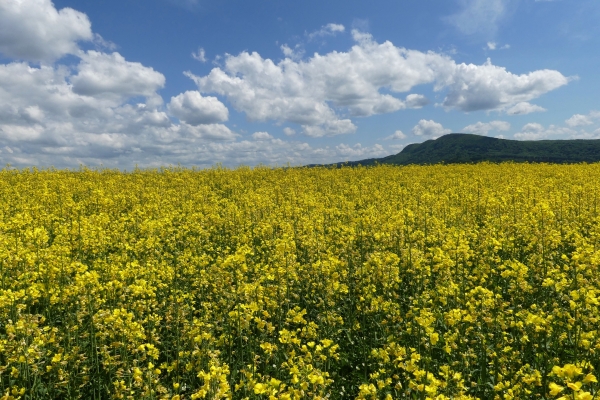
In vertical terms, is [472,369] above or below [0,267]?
below

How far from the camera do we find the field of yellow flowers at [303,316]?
3811mm

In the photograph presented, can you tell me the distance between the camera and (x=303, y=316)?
620 cm

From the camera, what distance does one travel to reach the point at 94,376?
4.24m

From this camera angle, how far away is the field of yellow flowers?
3.81m

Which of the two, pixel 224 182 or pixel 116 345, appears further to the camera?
pixel 224 182

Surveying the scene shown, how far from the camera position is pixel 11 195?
14.2 meters

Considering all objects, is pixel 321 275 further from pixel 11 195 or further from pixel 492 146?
pixel 492 146

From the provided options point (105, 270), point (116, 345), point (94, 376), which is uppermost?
point (105, 270)

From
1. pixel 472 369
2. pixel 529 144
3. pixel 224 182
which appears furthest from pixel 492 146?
pixel 472 369

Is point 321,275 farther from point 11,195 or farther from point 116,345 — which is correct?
point 11,195

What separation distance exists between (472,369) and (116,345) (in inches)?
179

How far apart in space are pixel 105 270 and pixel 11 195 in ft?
40.4

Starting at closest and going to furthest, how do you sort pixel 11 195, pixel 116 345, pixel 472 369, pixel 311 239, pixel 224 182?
pixel 116 345 < pixel 472 369 < pixel 311 239 < pixel 11 195 < pixel 224 182

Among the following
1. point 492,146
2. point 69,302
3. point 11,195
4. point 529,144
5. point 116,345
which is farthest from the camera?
point 492,146
